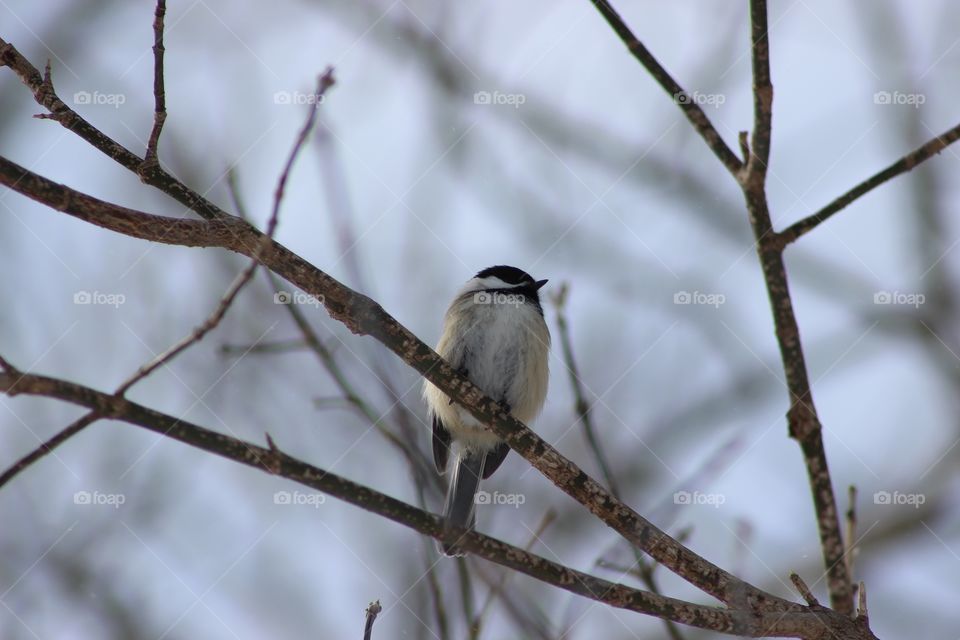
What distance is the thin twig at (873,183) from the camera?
10.3 ft

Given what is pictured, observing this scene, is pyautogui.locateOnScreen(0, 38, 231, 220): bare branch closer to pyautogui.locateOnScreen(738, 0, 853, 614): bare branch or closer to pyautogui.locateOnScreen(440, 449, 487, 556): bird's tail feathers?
pyautogui.locateOnScreen(738, 0, 853, 614): bare branch

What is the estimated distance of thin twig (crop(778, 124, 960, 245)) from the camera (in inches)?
124

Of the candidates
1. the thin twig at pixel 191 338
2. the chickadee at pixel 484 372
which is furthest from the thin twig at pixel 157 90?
the chickadee at pixel 484 372

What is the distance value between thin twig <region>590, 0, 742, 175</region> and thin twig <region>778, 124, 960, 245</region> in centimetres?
32

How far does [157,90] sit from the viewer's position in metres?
2.49

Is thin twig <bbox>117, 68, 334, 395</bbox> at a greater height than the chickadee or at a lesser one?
lesser

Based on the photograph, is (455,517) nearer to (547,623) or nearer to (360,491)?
(547,623)

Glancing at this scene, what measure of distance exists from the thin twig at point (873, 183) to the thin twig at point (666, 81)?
316 mm

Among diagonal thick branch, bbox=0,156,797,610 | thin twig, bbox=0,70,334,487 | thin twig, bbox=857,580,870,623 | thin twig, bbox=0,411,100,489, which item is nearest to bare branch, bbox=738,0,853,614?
thin twig, bbox=857,580,870,623

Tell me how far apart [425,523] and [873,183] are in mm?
2105

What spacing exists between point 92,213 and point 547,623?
7.60 feet

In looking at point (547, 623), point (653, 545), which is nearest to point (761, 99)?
point (653, 545)

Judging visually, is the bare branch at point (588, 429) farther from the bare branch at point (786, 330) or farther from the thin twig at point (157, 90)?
the thin twig at point (157, 90)

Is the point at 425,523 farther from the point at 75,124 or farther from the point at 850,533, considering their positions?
the point at 850,533
